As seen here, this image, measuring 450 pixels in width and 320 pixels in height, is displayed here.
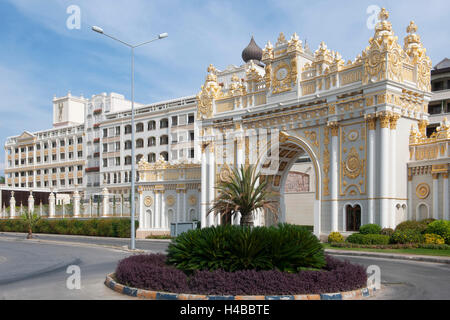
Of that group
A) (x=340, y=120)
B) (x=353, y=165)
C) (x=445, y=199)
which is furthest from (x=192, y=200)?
(x=445, y=199)

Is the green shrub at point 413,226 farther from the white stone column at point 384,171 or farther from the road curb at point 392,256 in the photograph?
the road curb at point 392,256

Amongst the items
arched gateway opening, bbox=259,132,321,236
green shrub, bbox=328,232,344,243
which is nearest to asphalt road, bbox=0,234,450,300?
arched gateway opening, bbox=259,132,321,236

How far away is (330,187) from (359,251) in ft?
23.9

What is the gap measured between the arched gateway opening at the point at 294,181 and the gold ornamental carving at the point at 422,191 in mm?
5935

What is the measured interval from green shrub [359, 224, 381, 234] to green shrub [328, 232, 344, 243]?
166 centimetres

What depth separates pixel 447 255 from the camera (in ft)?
67.8

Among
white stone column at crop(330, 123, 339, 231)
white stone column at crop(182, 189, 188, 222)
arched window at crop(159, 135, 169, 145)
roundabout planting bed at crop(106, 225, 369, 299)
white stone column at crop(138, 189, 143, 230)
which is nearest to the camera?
roundabout planting bed at crop(106, 225, 369, 299)

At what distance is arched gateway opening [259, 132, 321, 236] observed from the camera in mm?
31541

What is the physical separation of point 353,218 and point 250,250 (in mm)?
18853

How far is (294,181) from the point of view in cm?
5081

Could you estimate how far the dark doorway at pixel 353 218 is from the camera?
1131 inches

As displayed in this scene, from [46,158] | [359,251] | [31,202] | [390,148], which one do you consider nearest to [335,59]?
[390,148]

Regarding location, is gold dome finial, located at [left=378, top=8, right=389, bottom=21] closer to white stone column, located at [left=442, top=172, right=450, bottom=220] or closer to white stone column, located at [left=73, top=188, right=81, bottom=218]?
white stone column, located at [left=442, top=172, right=450, bottom=220]

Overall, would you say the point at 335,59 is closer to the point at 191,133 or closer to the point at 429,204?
the point at 429,204
